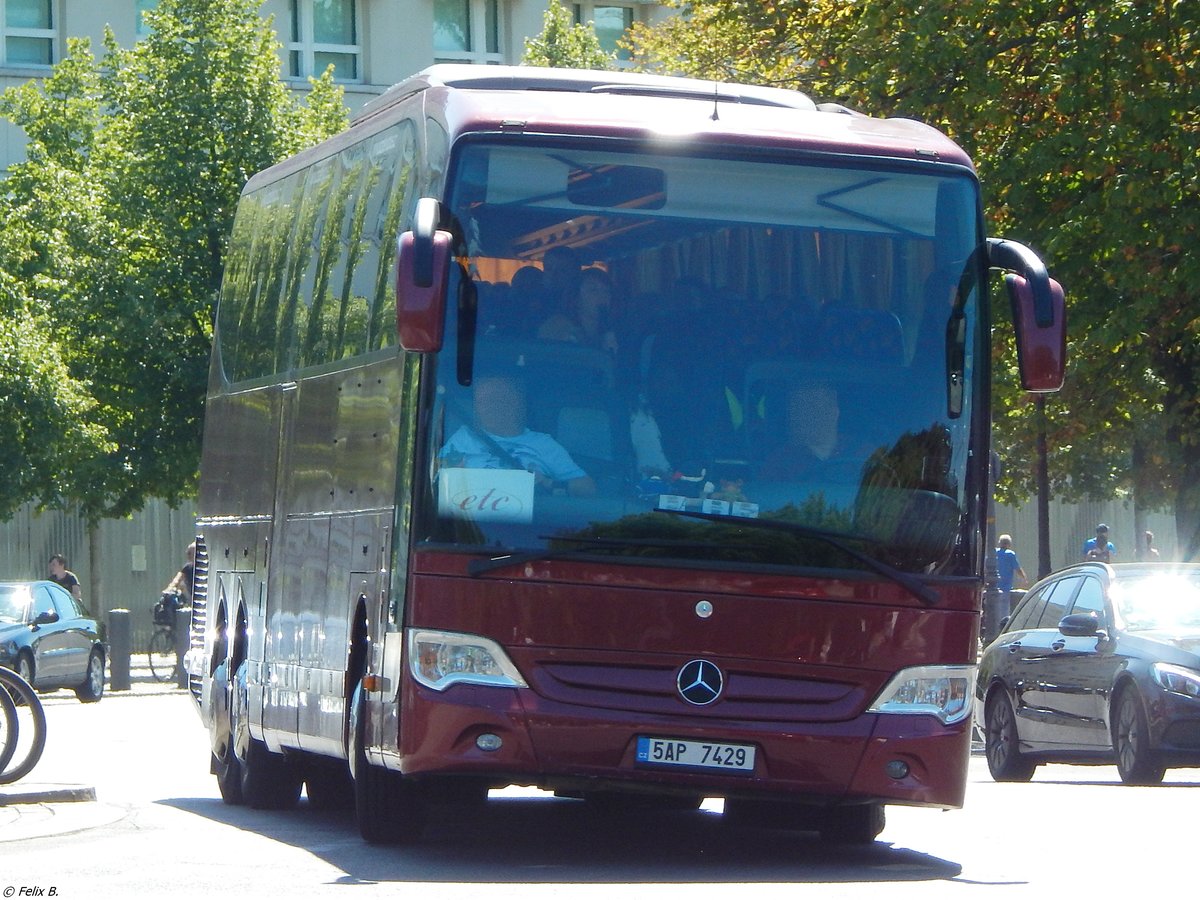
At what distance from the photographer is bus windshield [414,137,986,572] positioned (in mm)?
9562

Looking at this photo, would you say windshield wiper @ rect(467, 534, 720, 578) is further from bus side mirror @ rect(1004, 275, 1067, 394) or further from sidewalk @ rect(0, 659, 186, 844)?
sidewalk @ rect(0, 659, 186, 844)

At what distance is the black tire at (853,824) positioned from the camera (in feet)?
36.6

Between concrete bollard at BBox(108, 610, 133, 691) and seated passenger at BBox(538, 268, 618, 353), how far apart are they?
2299 centimetres

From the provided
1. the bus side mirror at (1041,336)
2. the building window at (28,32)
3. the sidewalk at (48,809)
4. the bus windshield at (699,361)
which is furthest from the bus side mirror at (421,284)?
the building window at (28,32)

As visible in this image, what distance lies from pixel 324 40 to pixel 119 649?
74.7 ft

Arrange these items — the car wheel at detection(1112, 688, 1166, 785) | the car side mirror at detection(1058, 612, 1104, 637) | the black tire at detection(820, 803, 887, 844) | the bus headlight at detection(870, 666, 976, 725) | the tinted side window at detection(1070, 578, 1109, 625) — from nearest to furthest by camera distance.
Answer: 1. the bus headlight at detection(870, 666, 976, 725)
2. the black tire at detection(820, 803, 887, 844)
3. the car wheel at detection(1112, 688, 1166, 785)
4. the car side mirror at detection(1058, 612, 1104, 637)
5. the tinted side window at detection(1070, 578, 1109, 625)

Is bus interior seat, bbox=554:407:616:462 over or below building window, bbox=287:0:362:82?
below

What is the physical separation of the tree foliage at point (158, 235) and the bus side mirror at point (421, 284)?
84.3ft

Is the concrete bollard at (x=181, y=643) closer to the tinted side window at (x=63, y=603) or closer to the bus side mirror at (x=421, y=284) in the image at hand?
the tinted side window at (x=63, y=603)

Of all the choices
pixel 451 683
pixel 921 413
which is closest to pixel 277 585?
pixel 451 683

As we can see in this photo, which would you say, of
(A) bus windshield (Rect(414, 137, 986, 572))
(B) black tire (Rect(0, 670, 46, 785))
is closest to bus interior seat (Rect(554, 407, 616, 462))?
(A) bus windshield (Rect(414, 137, 986, 572))

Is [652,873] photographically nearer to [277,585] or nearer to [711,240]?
[711,240]

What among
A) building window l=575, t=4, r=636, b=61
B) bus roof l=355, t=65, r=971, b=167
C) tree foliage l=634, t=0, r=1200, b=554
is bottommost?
bus roof l=355, t=65, r=971, b=167

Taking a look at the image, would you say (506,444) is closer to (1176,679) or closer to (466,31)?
(1176,679)
